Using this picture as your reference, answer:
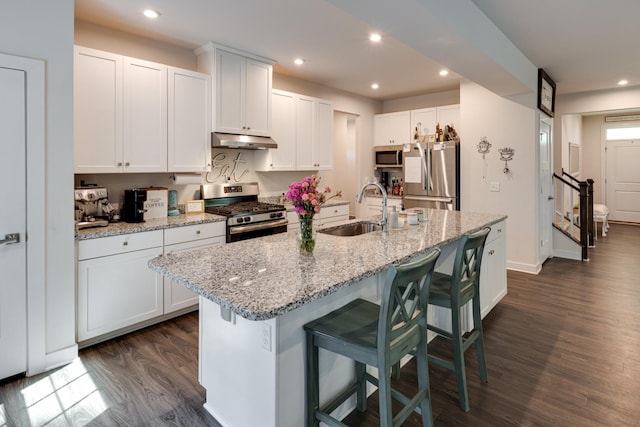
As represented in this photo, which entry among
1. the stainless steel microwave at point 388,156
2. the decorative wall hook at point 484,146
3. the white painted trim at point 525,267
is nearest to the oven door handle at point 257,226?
the stainless steel microwave at point 388,156

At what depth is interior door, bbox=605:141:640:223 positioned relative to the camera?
8.55 metres

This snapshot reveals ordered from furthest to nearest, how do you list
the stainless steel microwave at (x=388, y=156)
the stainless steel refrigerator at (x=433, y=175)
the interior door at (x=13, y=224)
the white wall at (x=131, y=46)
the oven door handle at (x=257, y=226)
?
1. the stainless steel microwave at (x=388, y=156)
2. the stainless steel refrigerator at (x=433, y=175)
3. the oven door handle at (x=257, y=226)
4. the white wall at (x=131, y=46)
5. the interior door at (x=13, y=224)

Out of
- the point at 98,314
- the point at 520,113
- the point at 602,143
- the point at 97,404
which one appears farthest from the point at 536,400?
the point at 602,143

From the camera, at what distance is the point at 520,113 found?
4719 millimetres

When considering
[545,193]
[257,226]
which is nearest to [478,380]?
[257,226]

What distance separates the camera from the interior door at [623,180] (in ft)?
28.1

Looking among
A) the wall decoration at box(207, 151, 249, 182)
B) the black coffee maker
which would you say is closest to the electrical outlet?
the black coffee maker

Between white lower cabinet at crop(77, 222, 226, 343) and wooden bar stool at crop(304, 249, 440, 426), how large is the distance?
6.39 feet

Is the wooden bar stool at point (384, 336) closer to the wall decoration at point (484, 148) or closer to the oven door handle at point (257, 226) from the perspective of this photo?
the oven door handle at point (257, 226)

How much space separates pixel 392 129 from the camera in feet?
20.0

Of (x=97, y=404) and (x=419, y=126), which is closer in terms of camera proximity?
(x=97, y=404)

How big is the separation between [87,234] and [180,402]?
1.43 metres

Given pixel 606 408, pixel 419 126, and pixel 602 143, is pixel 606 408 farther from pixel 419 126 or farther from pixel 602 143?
pixel 602 143

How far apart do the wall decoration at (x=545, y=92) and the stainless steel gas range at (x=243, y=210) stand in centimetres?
352
